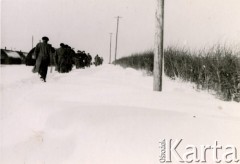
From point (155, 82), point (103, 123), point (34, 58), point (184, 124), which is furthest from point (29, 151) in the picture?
point (34, 58)

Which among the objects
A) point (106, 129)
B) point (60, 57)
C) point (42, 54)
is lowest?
point (106, 129)

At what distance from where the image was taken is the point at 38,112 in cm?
571

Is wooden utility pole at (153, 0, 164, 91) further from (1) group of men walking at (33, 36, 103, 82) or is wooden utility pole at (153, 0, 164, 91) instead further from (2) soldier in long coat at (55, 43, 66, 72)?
(2) soldier in long coat at (55, 43, 66, 72)

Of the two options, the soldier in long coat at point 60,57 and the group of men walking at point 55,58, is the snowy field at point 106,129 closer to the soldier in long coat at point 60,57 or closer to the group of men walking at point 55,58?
the group of men walking at point 55,58

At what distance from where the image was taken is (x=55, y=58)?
55.5 feet

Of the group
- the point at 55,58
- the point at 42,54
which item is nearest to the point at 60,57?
the point at 55,58

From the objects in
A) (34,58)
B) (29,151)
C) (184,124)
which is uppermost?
(34,58)

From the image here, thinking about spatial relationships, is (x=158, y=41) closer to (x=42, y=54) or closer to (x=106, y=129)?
(x=106, y=129)

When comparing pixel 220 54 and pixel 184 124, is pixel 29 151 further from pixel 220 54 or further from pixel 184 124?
pixel 220 54

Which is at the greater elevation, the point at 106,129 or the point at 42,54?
the point at 42,54

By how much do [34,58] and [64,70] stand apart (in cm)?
629

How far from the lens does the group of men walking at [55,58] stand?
12.3 m

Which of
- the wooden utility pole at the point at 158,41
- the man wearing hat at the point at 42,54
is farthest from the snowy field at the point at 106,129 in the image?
the man wearing hat at the point at 42,54

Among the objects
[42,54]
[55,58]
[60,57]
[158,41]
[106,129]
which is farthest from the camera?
[60,57]
